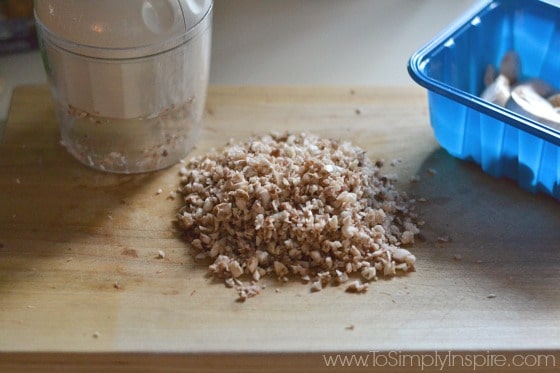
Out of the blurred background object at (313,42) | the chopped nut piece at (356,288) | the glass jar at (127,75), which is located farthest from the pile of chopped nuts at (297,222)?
the blurred background object at (313,42)

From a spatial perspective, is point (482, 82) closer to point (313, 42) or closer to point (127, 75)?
point (313, 42)

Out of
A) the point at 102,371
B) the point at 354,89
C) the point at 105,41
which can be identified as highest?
the point at 105,41

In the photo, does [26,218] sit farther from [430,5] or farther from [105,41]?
[430,5]

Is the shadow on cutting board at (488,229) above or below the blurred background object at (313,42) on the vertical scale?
below

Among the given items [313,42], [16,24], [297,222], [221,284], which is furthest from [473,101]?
[16,24]

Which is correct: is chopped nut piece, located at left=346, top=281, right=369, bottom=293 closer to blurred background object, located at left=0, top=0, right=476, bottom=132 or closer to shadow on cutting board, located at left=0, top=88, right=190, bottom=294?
shadow on cutting board, located at left=0, top=88, right=190, bottom=294

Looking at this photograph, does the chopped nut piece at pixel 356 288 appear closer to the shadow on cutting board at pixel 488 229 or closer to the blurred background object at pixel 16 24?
the shadow on cutting board at pixel 488 229

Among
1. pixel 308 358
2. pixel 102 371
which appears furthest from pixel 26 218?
pixel 308 358
